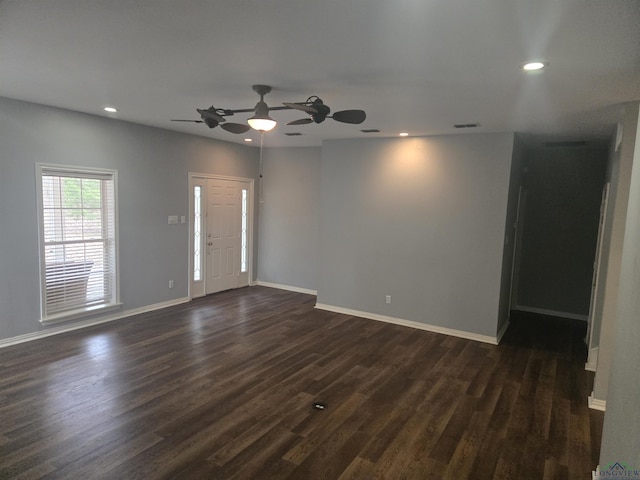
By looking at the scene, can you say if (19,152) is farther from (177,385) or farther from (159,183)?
(177,385)

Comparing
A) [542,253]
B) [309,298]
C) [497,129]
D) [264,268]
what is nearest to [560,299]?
[542,253]

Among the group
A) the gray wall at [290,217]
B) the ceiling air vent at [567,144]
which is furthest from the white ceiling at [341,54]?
the gray wall at [290,217]

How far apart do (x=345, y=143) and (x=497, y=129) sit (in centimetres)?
221

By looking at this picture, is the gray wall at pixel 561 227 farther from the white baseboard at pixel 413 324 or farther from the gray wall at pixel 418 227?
the white baseboard at pixel 413 324

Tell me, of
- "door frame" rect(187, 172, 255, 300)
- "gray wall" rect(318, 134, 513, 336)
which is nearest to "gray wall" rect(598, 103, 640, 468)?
"gray wall" rect(318, 134, 513, 336)

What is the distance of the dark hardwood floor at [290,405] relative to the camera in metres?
2.67

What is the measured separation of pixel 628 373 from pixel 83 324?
571 centimetres

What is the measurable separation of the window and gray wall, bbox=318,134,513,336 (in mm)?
3148

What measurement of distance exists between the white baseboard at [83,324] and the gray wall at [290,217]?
1973mm

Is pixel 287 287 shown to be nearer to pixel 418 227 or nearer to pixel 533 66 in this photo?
pixel 418 227

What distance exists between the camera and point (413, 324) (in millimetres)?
5699

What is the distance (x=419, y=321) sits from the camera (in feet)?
18.6

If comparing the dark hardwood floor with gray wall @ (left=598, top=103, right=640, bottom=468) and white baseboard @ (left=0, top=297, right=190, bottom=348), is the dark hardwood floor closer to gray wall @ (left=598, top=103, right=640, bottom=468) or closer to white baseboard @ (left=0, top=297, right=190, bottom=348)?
white baseboard @ (left=0, top=297, right=190, bottom=348)

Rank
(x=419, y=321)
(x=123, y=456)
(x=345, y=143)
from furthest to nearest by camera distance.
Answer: (x=345, y=143), (x=419, y=321), (x=123, y=456)
